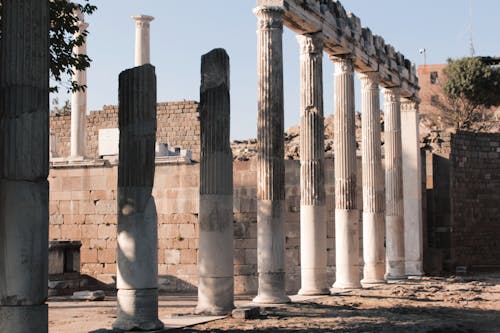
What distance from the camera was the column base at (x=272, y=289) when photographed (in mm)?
17391

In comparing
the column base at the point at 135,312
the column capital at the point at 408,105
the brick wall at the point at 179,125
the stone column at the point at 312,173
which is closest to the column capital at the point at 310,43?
the stone column at the point at 312,173

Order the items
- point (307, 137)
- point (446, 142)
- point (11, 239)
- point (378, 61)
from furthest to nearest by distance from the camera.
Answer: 1. point (446, 142)
2. point (378, 61)
3. point (307, 137)
4. point (11, 239)

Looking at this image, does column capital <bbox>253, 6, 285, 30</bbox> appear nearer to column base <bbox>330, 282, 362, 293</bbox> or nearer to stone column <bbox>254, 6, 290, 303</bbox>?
stone column <bbox>254, 6, 290, 303</bbox>

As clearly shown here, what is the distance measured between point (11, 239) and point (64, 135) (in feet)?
94.7

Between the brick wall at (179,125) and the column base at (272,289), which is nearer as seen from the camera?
the column base at (272,289)

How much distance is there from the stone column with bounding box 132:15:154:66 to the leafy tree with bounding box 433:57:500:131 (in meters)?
25.8

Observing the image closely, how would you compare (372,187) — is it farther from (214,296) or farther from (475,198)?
(214,296)

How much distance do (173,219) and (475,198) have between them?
1355cm

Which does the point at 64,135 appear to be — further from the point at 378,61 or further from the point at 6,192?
the point at 6,192

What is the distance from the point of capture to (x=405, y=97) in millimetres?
28141

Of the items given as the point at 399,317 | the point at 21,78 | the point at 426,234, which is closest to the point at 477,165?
the point at 426,234

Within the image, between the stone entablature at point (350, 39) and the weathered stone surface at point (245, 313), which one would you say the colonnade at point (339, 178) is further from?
the weathered stone surface at point (245, 313)

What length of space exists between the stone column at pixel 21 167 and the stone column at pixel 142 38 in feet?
64.2

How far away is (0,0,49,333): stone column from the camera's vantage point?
10.1m
